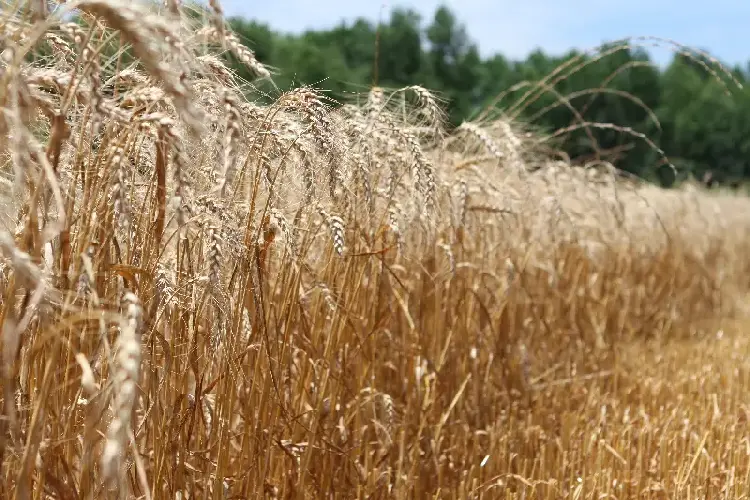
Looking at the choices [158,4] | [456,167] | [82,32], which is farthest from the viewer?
[456,167]

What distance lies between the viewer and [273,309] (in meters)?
1.88

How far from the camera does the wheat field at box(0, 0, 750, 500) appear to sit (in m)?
1.17

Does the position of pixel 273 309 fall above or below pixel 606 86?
below

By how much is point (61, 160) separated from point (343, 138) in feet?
1.95

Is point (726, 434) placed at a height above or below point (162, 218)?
below

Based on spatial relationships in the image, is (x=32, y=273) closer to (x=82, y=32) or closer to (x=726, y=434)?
(x=82, y=32)

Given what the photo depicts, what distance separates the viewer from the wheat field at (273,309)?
1.17m

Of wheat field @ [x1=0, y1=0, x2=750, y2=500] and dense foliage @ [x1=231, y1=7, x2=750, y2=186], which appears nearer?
wheat field @ [x1=0, y1=0, x2=750, y2=500]

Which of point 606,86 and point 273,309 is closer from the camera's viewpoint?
point 273,309

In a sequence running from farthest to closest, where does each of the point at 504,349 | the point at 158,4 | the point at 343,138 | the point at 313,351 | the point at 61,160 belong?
the point at 504,349 → the point at 313,351 → the point at 343,138 → the point at 61,160 → the point at 158,4

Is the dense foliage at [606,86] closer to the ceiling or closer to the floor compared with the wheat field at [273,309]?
closer to the ceiling

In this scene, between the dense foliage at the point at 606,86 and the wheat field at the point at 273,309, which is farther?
the dense foliage at the point at 606,86

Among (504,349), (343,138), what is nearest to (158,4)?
(343,138)

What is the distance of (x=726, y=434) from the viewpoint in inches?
120
